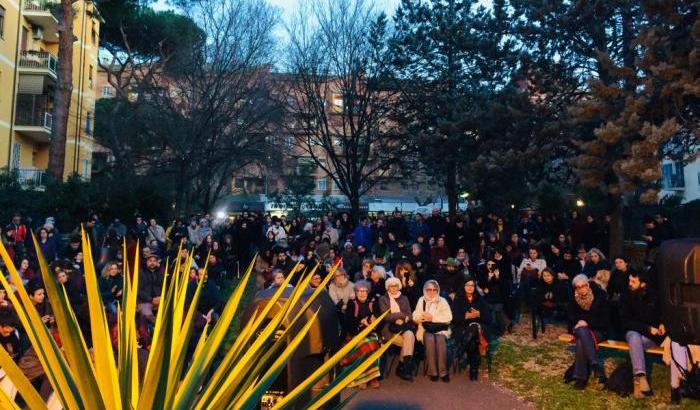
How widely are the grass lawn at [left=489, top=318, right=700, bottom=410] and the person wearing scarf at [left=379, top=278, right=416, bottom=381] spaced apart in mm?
1263

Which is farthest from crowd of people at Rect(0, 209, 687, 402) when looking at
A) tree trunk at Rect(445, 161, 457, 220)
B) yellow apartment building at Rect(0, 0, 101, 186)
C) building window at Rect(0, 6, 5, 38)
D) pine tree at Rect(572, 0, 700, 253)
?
building window at Rect(0, 6, 5, 38)

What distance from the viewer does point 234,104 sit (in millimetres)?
20891

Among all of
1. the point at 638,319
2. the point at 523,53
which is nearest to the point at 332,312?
the point at 638,319

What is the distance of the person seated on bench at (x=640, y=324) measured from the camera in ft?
20.5

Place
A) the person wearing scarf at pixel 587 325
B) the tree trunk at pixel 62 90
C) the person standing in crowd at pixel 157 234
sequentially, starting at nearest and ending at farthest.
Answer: the person wearing scarf at pixel 587 325, the person standing in crowd at pixel 157 234, the tree trunk at pixel 62 90

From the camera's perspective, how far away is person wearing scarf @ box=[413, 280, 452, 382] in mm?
7094

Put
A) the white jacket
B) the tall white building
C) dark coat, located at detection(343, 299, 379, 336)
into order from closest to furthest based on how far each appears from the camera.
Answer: the white jacket → dark coat, located at detection(343, 299, 379, 336) → the tall white building

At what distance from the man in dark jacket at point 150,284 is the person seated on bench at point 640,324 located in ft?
22.2

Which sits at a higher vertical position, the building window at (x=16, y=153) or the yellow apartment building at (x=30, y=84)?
the yellow apartment building at (x=30, y=84)

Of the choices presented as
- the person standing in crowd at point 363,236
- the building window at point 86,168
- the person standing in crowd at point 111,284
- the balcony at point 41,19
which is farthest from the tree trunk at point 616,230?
the building window at point 86,168

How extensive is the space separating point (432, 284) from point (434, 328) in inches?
25.6

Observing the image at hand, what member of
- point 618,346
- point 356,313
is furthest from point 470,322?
point 618,346

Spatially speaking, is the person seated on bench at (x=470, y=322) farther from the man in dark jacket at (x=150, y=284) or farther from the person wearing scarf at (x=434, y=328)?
the man in dark jacket at (x=150, y=284)

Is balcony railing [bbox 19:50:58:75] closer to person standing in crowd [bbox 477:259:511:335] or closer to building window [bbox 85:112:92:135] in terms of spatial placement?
building window [bbox 85:112:92:135]
